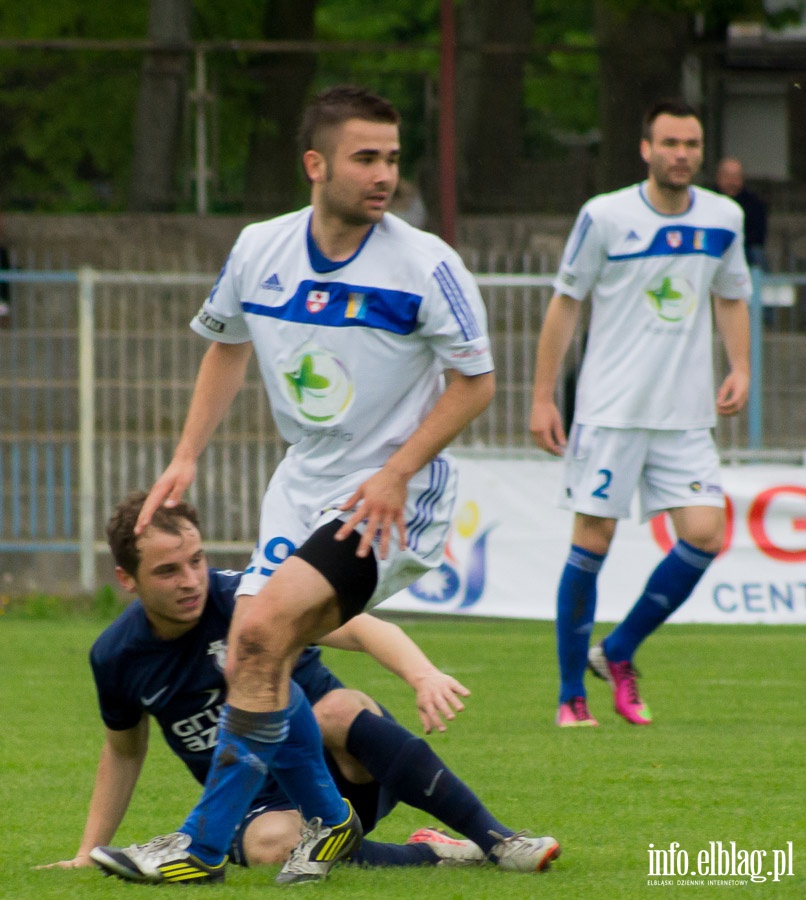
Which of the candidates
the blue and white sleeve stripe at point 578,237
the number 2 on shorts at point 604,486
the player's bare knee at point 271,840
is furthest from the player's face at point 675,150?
the player's bare knee at point 271,840

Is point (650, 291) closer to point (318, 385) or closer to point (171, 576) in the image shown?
point (318, 385)

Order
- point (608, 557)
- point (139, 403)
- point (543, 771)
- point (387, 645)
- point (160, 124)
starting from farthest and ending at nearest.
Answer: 1. point (160, 124)
2. point (139, 403)
3. point (608, 557)
4. point (543, 771)
5. point (387, 645)

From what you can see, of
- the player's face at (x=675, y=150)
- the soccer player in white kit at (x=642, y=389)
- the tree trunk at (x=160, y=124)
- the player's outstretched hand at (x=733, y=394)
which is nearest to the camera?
the player's face at (x=675, y=150)

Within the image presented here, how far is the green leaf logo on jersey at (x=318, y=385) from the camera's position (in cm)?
461

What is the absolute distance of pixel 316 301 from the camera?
4.61 metres

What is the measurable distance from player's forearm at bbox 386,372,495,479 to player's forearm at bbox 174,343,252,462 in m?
0.59

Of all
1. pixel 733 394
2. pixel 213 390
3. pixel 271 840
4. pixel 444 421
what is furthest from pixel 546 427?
pixel 271 840

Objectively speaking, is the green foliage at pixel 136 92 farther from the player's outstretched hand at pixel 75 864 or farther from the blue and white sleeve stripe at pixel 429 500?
the player's outstretched hand at pixel 75 864

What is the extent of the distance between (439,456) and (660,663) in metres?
4.97

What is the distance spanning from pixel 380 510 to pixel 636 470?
2.95 metres

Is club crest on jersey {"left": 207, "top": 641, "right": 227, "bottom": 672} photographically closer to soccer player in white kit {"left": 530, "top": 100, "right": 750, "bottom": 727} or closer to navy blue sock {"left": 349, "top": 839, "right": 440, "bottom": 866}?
navy blue sock {"left": 349, "top": 839, "right": 440, "bottom": 866}

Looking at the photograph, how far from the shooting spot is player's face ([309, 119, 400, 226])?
4.53 m

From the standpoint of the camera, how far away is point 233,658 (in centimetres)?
426

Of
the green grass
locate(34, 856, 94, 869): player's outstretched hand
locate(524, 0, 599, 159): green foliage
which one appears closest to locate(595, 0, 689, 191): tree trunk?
locate(524, 0, 599, 159): green foliage
